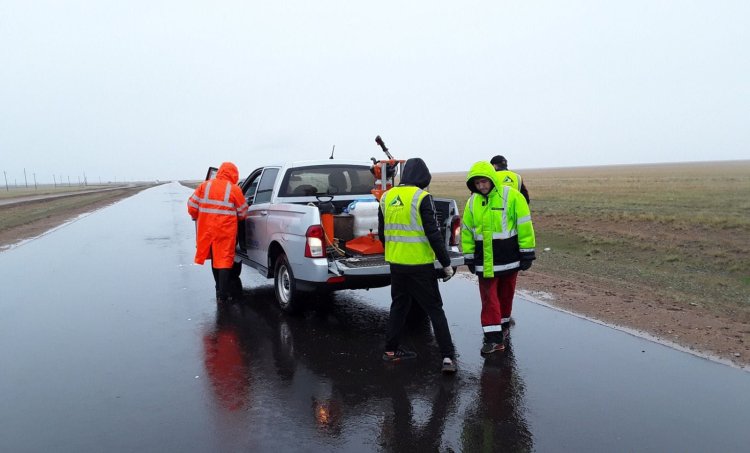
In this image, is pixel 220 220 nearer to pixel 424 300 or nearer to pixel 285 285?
pixel 285 285

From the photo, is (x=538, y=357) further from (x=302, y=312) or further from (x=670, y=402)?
(x=302, y=312)

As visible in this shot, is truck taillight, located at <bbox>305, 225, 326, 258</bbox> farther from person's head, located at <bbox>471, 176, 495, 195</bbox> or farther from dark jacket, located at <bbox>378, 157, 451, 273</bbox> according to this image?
person's head, located at <bbox>471, 176, 495, 195</bbox>

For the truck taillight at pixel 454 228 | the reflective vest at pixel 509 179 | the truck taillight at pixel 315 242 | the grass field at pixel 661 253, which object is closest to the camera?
the truck taillight at pixel 315 242

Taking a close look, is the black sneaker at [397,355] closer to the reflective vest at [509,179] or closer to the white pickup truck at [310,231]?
the white pickup truck at [310,231]

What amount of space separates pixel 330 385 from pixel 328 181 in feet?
12.2

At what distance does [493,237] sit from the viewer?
210 inches

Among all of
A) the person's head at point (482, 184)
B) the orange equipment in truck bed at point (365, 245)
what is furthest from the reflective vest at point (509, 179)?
the orange equipment in truck bed at point (365, 245)

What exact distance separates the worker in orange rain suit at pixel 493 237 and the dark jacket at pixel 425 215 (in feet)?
1.70

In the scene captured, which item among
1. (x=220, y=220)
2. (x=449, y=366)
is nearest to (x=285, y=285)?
(x=220, y=220)

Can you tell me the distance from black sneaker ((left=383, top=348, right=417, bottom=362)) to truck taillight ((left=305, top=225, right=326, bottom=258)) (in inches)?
57.7

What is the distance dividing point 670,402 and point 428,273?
2.13 metres

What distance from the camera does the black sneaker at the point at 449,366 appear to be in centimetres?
484

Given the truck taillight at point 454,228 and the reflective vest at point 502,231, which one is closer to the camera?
the reflective vest at point 502,231

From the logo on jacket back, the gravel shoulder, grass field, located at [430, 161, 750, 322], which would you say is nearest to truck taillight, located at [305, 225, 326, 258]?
the logo on jacket back
